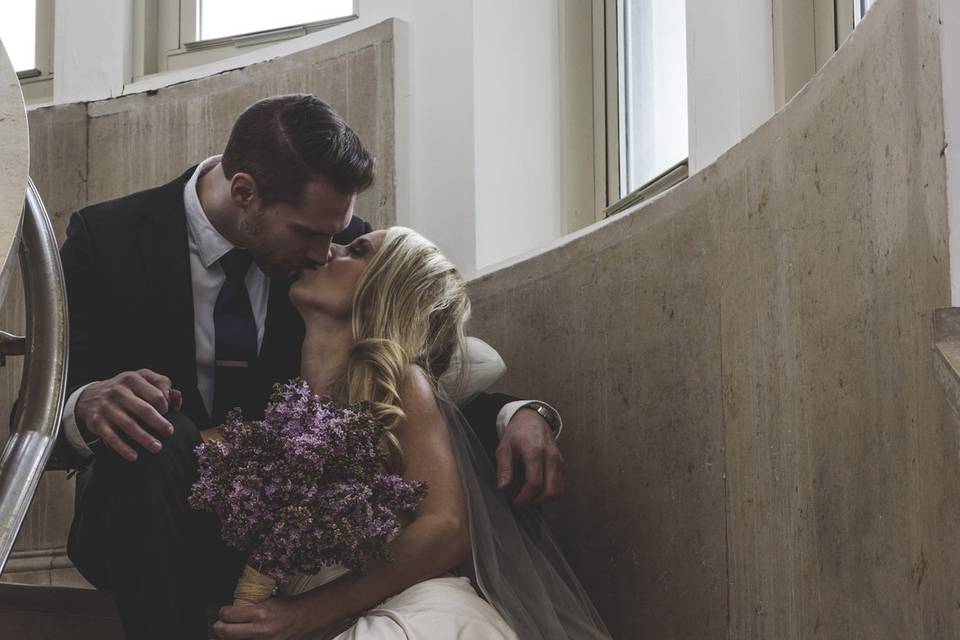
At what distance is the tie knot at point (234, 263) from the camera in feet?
10.3

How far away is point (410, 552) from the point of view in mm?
2416

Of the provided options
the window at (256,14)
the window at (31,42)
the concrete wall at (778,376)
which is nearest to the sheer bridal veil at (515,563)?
the concrete wall at (778,376)

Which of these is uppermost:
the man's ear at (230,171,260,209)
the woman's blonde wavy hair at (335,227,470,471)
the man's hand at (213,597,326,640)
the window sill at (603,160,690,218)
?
the window sill at (603,160,690,218)

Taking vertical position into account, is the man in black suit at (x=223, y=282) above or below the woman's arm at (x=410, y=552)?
above

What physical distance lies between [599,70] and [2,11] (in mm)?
2922

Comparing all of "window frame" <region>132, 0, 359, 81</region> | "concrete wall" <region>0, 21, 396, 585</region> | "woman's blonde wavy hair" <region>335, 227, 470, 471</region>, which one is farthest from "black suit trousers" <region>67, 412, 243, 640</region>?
"window frame" <region>132, 0, 359, 81</region>

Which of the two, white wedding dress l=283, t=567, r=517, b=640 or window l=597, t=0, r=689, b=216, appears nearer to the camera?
white wedding dress l=283, t=567, r=517, b=640

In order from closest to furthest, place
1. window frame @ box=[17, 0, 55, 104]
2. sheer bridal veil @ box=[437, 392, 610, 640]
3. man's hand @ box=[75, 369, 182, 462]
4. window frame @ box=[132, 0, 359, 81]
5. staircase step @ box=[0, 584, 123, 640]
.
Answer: man's hand @ box=[75, 369, 182, 462]
sheer bridal veil @ box=[437, 392, 610, 640]
staircase step @ box=[0, 584, 123, 640]
window frame @ box=[132, 0, 359, 81]
window frame @ box=[17, 0, 55, 104]

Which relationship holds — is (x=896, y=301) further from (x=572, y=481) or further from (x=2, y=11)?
(x=2, y=11)

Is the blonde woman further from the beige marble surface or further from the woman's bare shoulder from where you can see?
the beige marble surface

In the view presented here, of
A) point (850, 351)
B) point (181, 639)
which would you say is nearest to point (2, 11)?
point (181, 639)

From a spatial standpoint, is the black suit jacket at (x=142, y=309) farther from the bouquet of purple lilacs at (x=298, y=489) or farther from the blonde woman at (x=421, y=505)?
the bouquet of purple lilacs at (x=298, y=489)

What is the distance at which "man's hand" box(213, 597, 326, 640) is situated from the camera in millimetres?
2262

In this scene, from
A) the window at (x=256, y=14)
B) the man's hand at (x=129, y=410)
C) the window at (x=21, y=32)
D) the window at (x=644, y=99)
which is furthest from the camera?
the window at (x=21, y=32)
